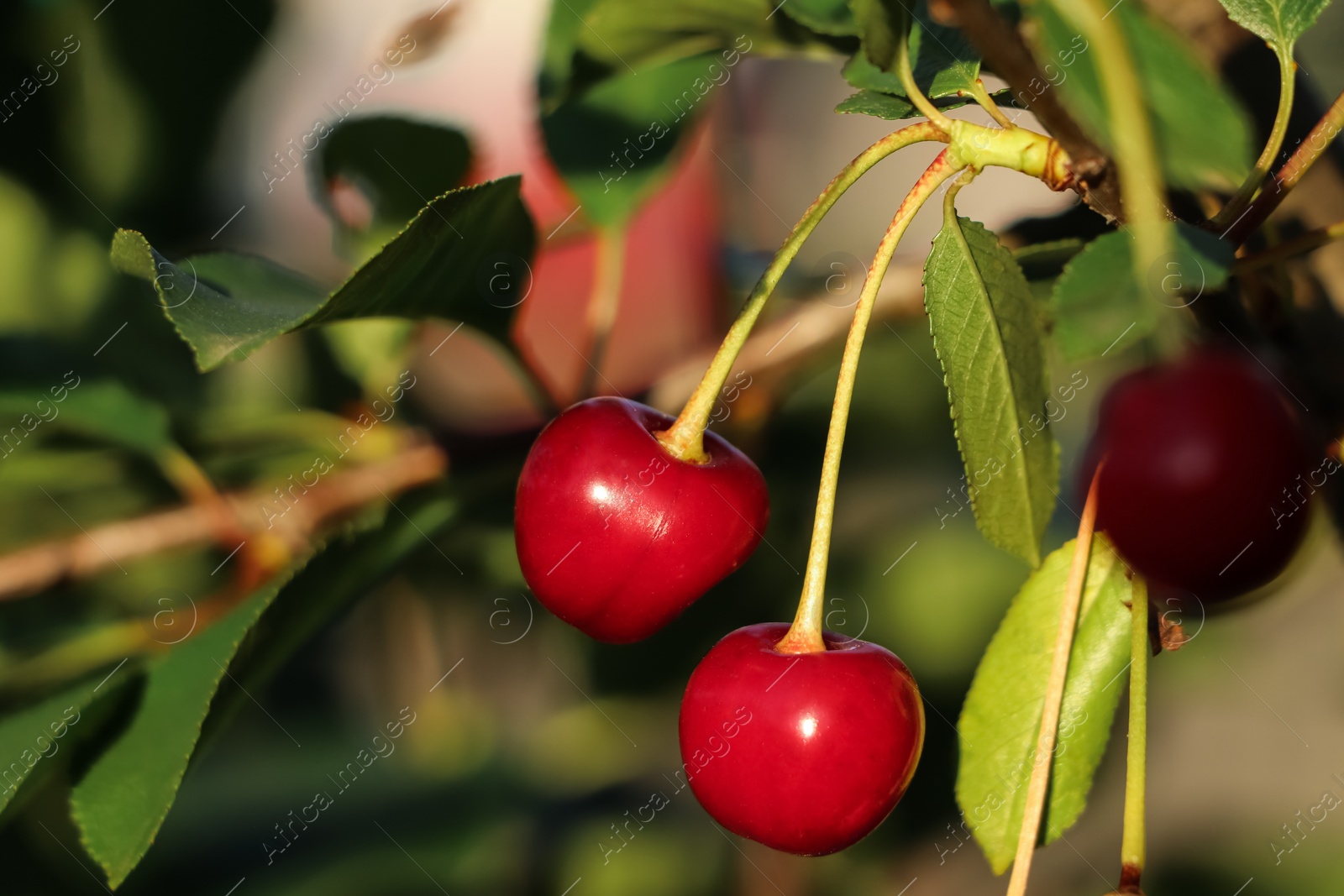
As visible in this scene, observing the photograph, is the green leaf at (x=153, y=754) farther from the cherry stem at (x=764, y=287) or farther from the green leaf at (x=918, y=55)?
the green leaf at (x=918, y=55)

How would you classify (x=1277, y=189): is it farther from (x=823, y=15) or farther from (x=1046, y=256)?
(x=823, y=15)

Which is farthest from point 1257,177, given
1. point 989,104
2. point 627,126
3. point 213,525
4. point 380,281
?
point 213,525

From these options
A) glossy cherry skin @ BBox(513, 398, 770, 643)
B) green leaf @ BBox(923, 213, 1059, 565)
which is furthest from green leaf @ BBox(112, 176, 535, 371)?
green leaf @ BBox(923, 213, 1059, 565)

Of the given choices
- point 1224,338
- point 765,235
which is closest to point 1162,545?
point 1224,338

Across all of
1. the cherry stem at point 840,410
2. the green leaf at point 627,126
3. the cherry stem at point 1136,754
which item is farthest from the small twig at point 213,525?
the cherry stem at point 1136,754

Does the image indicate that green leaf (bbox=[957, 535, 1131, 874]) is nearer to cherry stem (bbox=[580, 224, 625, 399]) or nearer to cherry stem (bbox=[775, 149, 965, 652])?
cherry stem (bbox=[775, 149, 965, 652])

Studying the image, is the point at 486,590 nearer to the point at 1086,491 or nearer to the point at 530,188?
the point at 530,188
